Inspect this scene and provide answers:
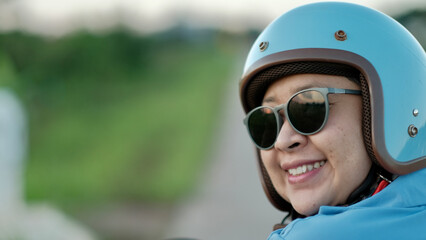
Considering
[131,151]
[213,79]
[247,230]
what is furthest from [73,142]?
[247,230]

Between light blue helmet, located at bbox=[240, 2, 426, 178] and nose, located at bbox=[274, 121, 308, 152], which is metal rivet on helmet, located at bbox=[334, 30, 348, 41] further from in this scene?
nose, located at bbox=[274, 121, 308, 152]

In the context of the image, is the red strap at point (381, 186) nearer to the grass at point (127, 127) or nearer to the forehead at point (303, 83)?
the forehead at point (303, 83)

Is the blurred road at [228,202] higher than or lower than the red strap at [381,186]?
higher

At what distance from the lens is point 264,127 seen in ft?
6.66

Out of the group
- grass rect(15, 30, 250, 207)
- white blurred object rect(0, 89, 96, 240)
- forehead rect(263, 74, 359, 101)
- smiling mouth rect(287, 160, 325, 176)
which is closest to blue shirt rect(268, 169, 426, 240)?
smiling mouth rect(287, 160, 325, 176)

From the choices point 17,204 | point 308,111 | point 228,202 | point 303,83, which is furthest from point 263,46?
point 17,204

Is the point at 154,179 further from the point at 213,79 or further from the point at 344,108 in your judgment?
the point at 344,108

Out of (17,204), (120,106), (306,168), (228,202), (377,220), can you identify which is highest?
(120,106)

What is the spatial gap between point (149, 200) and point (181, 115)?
3.50 meters

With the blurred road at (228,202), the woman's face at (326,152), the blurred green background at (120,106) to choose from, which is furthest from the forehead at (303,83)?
the blurred green background at (120,106)

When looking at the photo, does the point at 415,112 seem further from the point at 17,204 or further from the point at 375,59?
the point at 17,204

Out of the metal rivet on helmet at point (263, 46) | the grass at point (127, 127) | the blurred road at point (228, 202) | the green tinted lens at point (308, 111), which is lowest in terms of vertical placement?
the green tinted lens at point (308, 111)

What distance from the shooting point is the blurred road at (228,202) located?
816cm

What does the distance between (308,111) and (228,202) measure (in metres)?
8.04
